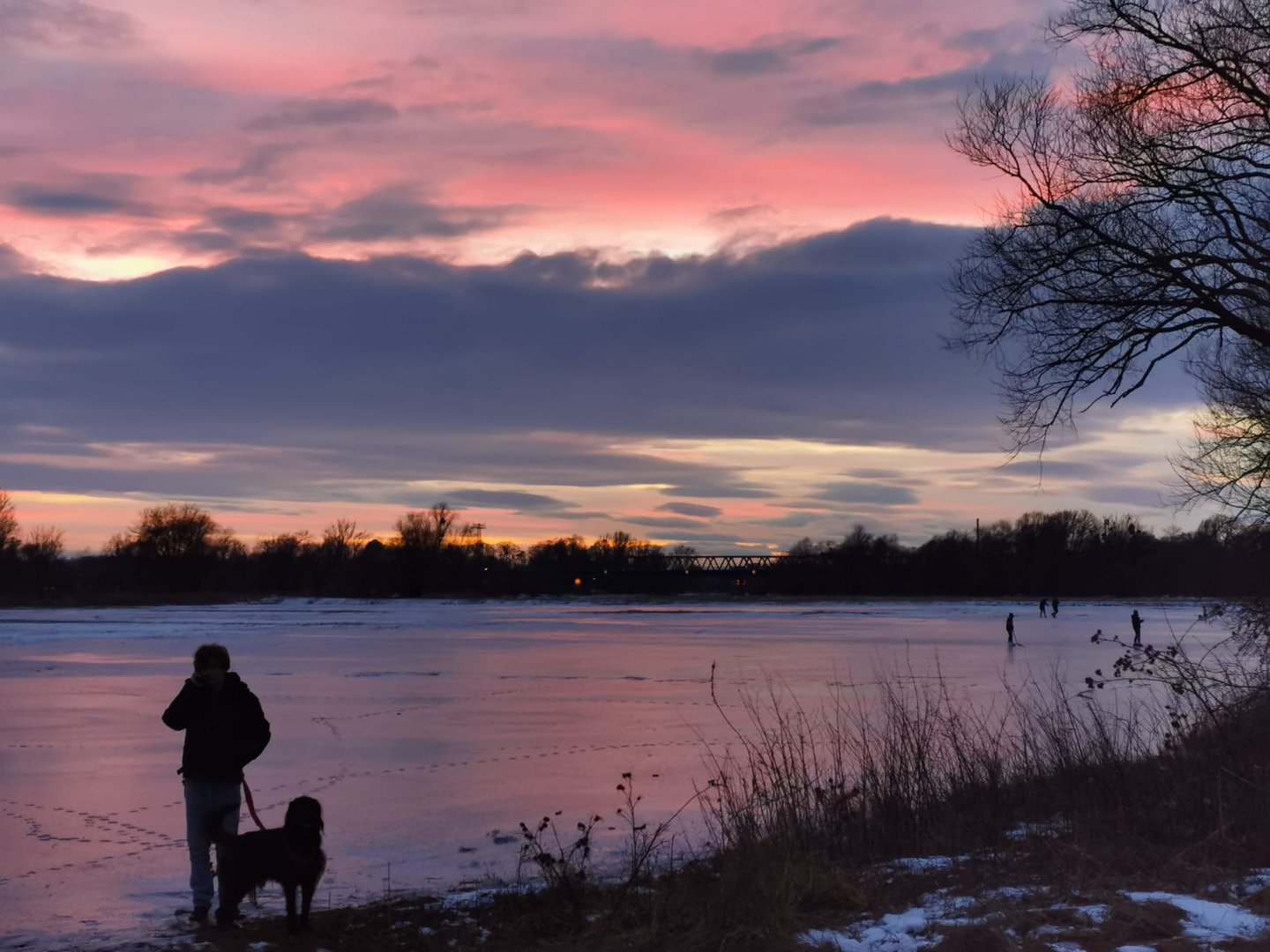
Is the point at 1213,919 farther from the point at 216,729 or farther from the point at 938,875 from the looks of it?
the point at 216,729

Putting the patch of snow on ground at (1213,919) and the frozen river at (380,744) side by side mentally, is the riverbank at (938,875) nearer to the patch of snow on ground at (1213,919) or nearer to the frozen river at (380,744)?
the patch of snow on ground at (1213,919)

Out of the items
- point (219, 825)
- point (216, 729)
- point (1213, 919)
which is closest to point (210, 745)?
point (216, 729)

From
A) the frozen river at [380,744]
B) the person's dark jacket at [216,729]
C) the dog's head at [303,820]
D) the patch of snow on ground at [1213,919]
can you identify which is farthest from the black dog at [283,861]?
the patch of snow on ground at [1213,919]

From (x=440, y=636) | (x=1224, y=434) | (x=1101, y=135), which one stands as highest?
(x=1101, y=135)

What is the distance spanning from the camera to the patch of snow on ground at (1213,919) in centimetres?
535

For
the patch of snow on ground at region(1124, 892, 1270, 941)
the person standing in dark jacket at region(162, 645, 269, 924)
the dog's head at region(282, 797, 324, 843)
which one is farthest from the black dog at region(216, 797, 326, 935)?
the patch of snow on ground at region(1124, 892, 1270, 941)

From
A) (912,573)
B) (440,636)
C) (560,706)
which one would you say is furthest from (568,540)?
(560,706)

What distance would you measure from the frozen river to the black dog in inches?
26.4

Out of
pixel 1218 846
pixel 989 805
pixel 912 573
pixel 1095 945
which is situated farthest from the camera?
pixel 912 573

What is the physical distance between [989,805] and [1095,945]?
4.72 m

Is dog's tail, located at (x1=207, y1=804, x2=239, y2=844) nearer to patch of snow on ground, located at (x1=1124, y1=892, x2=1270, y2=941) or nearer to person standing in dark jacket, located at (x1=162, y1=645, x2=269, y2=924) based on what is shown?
person standing in dark jacket, located at (x1=162, y1=645, x2=269, y2=924)

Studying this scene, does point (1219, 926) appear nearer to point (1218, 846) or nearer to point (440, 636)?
point (1218, 846)

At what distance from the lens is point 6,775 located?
42.1ft

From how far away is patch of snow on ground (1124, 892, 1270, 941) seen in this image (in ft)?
17.5
